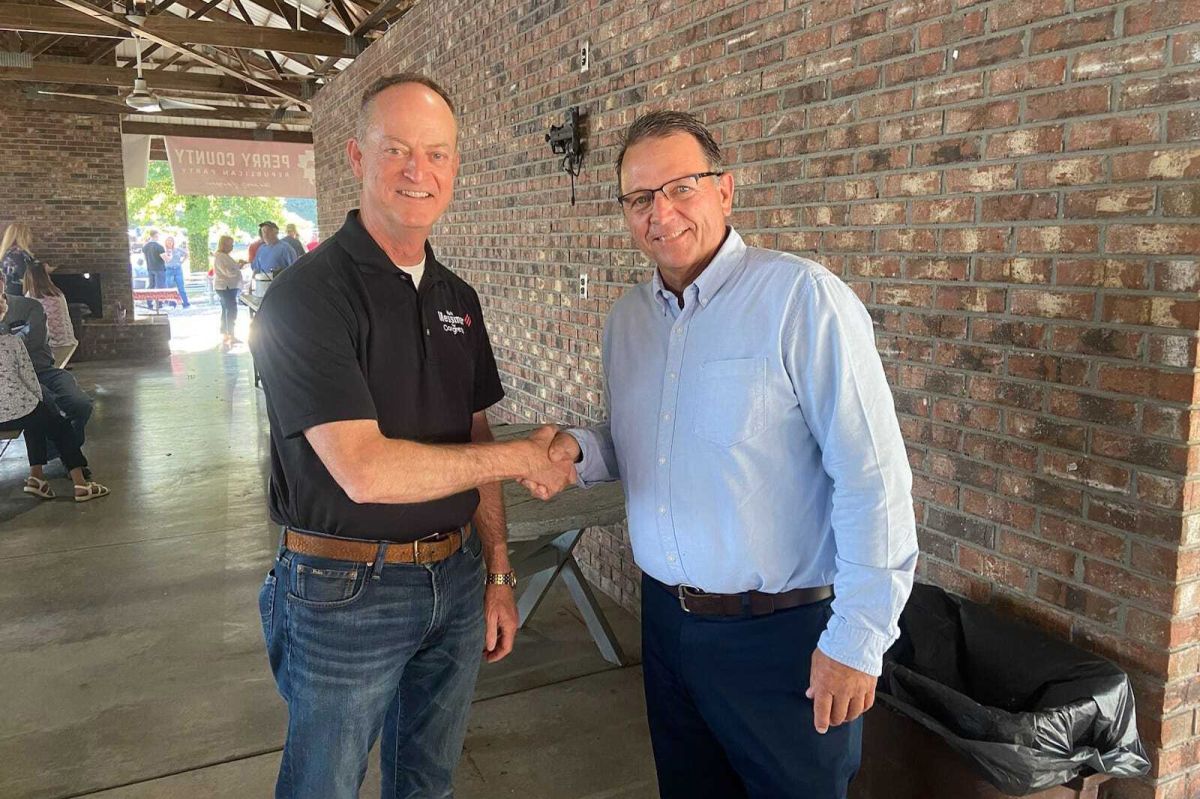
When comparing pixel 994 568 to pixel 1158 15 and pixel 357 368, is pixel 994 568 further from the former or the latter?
pixel 357 368

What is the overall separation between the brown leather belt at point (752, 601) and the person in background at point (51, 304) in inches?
311

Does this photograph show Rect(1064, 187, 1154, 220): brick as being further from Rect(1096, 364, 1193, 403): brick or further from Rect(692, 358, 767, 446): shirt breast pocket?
Rect(692, 358, 767, 446): shirt breast pocket

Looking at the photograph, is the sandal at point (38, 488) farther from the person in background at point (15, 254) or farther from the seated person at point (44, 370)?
the person in background at point (15, 254)

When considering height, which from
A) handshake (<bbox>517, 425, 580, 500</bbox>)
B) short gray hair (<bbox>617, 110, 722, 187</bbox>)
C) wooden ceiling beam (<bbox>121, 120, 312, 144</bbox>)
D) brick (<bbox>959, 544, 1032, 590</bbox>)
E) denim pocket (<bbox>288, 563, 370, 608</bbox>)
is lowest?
brick (<bbox>959, 544, 1032, 590</bbox>)

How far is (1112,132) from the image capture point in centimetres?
173

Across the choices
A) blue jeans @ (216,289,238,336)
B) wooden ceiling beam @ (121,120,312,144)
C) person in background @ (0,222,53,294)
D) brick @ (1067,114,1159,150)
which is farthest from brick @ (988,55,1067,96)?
wooden ceiling beam @ (121,120,312,144)

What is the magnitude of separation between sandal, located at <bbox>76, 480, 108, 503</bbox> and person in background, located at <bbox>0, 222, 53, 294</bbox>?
4.50m

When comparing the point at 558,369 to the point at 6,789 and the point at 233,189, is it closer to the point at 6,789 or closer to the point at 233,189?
the point at 6,789

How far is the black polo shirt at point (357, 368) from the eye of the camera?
1522mm

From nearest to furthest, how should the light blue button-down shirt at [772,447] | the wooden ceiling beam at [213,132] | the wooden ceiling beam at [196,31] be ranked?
the light blue button-down shirt at [772,447]
the wooden ceiling beam at [196,31]
the wooden ceiling beam at [213,132]

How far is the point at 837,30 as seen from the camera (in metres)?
2.43

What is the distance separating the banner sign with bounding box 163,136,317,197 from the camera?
14805 mm

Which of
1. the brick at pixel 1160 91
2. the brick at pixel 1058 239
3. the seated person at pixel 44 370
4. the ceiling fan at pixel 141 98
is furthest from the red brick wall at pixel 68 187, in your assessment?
the brick at pixel 1160 91

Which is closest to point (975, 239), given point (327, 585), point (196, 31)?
point (327, 585)
